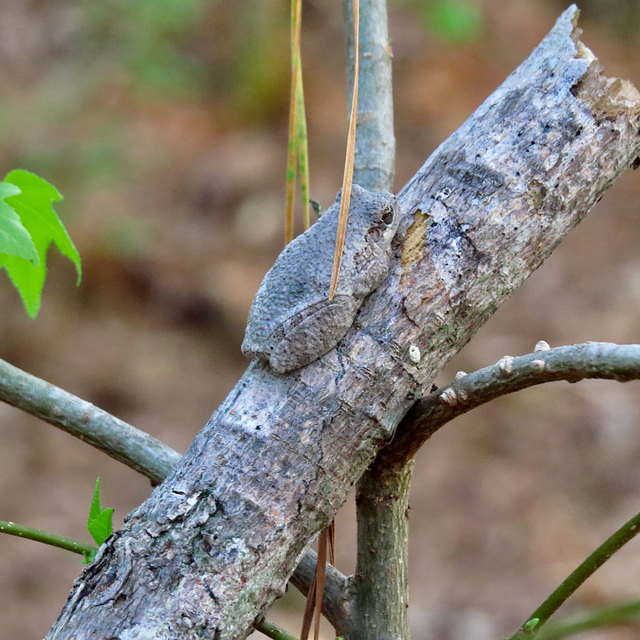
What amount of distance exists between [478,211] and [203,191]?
16.0 feet

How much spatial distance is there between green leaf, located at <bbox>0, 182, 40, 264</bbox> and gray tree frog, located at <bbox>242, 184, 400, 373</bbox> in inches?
17.2

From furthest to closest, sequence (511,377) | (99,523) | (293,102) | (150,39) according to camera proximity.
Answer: (150,39)
(293,102)
(99,523)
(511,377)

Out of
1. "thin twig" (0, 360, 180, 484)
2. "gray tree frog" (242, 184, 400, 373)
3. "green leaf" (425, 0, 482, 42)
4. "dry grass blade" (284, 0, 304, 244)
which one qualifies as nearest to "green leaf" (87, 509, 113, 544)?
"thin twig" (0, 360, 180, 484)

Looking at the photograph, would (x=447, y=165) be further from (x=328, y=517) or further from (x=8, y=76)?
(x=8, y=76)

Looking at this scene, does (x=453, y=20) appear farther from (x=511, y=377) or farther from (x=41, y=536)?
(x=41, y=536)

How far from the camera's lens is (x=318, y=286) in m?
1.43

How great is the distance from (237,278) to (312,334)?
4.16 m

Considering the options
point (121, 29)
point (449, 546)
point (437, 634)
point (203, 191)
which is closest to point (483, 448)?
point (449, 546)

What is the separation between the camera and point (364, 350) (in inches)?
50.2

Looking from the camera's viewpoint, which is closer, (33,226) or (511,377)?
(511,377)

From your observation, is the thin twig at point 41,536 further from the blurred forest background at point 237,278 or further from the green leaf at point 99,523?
the blurred forest background at point 237,278

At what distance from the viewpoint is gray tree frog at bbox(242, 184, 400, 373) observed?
1.28 meters

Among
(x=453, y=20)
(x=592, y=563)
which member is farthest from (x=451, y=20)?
(x=592, y=563)

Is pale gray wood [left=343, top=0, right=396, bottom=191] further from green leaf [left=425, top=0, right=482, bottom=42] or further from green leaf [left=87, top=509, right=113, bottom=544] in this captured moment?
green leaf [left=425, top=0, right=482, bottom=42]
